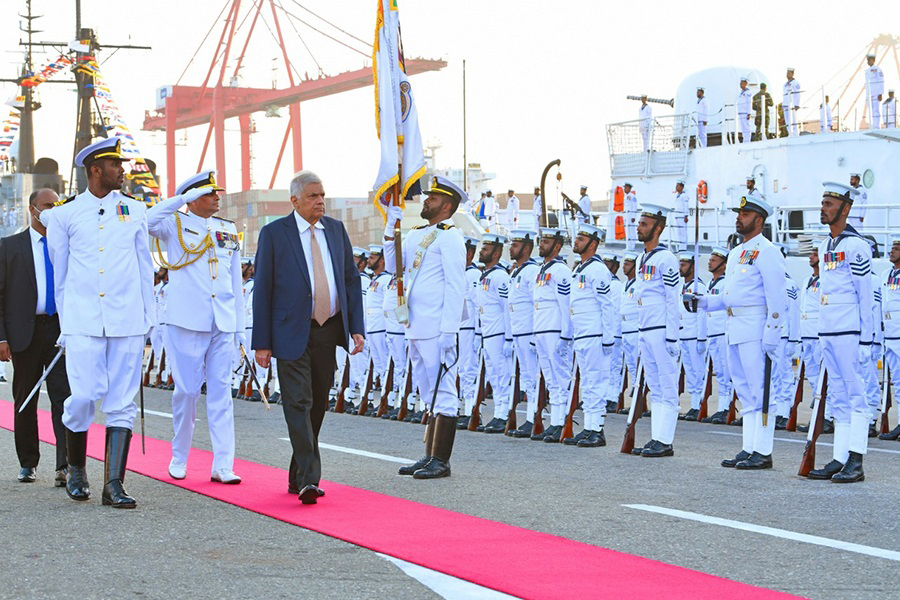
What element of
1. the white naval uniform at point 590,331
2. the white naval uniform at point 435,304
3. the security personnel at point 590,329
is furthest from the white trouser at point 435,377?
the white naval uniform at point 590,331

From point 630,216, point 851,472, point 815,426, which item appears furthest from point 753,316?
point 630,216

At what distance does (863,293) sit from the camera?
28.3ft

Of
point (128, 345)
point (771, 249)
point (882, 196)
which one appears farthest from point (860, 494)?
point (882, 196)

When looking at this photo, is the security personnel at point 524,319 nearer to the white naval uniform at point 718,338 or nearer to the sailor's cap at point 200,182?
the white naval uniform at point 718,338

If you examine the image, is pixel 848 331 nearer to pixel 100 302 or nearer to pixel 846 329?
pixel 846 329

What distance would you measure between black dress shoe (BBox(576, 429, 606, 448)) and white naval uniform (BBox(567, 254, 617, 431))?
0.07 metres

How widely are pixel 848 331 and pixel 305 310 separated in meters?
3.75

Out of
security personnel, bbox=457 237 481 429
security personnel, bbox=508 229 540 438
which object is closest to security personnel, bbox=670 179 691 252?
security personnel, bbox=457 237 481 429

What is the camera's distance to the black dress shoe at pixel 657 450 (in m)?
10.1

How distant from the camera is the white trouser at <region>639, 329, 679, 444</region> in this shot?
33.7 ft

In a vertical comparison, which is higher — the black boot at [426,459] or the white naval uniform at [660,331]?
the white naval uniform at [660,331]

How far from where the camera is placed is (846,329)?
28.5 feet

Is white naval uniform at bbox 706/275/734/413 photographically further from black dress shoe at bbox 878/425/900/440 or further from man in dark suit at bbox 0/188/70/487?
man in dark suit at bbox 0/188/70/487

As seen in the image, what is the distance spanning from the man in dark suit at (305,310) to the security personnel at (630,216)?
16.8 metres
